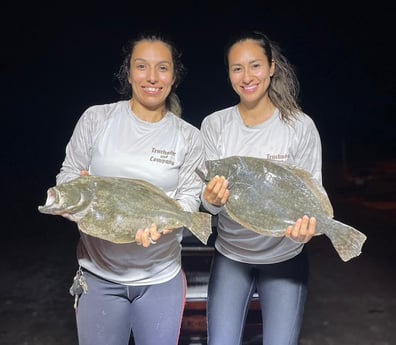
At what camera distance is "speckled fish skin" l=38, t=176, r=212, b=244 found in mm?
1896

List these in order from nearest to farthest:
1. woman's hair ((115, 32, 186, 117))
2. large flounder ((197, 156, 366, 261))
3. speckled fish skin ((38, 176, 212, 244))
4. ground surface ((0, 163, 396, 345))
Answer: speckled fish skin ((38, 176, 212, 244)) < large flounder ((197, 156, 366, 261)) < woman's hair ((115, 32, 186, 117)) < ground surface ((0, 163, 396, 345))

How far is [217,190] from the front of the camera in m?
2.00

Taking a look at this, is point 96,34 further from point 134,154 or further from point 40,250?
point 134,154

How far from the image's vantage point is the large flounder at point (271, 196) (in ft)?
6.64

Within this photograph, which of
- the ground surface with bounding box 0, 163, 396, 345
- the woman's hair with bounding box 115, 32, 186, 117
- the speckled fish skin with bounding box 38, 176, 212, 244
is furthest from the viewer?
the ground surface with bounding box 0, 163, 396, 345

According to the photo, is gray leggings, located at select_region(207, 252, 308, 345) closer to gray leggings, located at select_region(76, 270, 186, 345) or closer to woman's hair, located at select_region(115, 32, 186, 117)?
gray leggings, located at select_region(76, 270, 186, 345)

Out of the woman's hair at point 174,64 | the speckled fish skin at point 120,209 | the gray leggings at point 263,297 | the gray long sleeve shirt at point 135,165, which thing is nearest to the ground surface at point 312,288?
the gray leggings at point 263,297

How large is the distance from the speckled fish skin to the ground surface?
1.41 meters

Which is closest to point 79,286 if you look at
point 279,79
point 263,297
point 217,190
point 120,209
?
point 120,209

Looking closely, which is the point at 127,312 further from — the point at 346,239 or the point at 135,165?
the point at 346,239

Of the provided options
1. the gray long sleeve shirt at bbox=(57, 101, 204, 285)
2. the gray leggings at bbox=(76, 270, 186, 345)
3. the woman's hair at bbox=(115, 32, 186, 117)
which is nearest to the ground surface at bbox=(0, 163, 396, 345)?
the gray leggings at bbox=(76, 270, 186, 345)

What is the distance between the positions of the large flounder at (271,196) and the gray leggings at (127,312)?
418 mm

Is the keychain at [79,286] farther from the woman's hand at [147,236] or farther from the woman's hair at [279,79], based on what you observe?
the woman's hair at [279,79]

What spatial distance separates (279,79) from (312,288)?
3.02m
